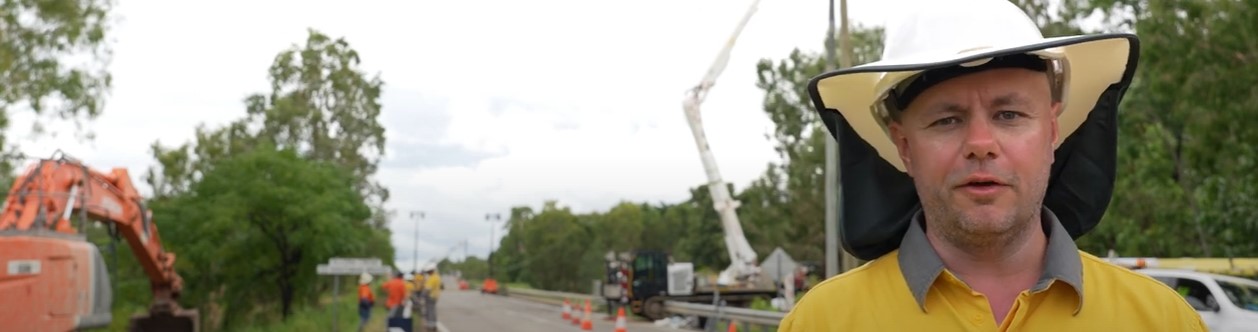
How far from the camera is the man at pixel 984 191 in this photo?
1807mm

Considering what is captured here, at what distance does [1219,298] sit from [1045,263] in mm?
15432

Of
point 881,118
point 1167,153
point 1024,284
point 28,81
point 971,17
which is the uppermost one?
point 28,81

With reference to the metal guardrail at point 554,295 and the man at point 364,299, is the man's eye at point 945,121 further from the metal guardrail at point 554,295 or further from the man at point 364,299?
the metal guardrail at point 554,295

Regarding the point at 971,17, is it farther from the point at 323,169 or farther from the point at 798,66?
the point at 798,66

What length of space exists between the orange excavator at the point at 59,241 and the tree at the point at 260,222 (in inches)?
466

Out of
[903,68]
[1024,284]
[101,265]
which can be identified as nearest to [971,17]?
[903,68]

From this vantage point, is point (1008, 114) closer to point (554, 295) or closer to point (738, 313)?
point (738, 313)

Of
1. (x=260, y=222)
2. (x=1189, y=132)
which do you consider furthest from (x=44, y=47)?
(x=1189, y=132)

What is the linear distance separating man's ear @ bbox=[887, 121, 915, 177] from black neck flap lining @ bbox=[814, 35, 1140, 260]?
13 centimetres

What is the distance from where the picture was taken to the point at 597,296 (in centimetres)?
5322

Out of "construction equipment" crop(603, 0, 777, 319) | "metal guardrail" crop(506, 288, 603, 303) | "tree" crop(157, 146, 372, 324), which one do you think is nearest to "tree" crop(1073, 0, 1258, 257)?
"construction equipment" crop(603, 0, 777, 319)

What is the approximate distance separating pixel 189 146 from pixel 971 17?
58947 millimetres

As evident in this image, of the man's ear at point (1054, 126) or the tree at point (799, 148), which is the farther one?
the tree at point (799, 148)

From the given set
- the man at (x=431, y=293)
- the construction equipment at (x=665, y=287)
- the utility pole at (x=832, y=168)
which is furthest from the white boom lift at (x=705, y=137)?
the utility pole at (x=832, y=168)
